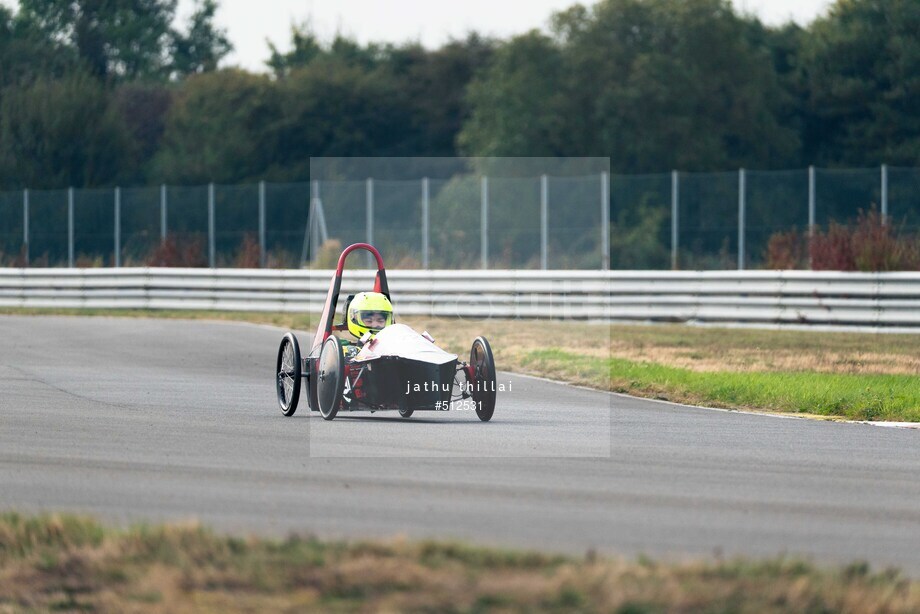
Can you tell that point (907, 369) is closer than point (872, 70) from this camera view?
Yes

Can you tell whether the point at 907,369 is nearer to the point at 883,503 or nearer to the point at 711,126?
the point at 883,503

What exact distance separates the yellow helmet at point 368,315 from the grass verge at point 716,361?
4.03 meters

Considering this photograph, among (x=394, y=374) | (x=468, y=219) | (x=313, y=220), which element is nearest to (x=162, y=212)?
(x=313, y=220)

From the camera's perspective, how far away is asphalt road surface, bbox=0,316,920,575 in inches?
324

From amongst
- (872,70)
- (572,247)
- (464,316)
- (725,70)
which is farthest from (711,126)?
(464,316)

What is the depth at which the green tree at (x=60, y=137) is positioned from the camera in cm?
5325

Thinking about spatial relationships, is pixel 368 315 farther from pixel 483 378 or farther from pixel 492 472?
pixel 492 472

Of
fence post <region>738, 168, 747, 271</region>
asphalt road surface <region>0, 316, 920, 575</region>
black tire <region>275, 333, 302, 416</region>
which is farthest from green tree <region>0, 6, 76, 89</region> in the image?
black tire <region>275, 333, 302, 416</region>

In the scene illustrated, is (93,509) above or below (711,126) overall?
below

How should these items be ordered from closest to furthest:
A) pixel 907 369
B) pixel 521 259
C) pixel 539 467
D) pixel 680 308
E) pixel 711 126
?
pixel 539 467 < pixel 907 369 < pixel 680 308 < pixel 521 259 < pixel 711 126

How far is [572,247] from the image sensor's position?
35500 mm

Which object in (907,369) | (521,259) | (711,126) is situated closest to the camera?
(907,369)

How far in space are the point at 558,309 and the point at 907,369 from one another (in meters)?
9.05

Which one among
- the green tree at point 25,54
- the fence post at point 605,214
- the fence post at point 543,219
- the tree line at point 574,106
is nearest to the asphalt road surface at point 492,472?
the fence post at point 605,214
